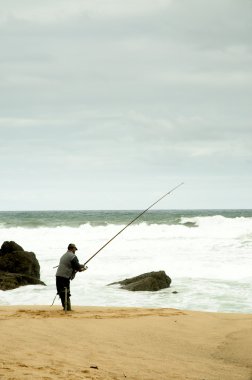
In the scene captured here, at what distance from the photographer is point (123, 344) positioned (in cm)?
714

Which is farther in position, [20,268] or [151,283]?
[20,268]

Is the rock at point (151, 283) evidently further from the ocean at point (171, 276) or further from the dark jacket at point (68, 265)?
the dark jacket at point (68, 265)

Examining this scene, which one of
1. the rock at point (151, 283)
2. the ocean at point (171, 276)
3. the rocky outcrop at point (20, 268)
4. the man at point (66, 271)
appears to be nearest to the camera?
the man at point (66, 271)

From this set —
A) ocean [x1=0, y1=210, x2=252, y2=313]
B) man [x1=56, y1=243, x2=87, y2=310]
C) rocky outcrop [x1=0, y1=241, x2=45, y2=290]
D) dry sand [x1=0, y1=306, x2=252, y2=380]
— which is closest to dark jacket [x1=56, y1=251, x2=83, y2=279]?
man [x1=56, y1=243, x2=87, y2=310]

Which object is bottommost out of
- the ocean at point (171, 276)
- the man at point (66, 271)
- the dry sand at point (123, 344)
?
the ocean at point (171, 276)

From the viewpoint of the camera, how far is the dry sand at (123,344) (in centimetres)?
538

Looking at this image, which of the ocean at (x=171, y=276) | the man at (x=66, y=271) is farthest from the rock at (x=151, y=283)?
the man at (x=66, y=271)

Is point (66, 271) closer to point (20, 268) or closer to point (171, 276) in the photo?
point (20, 268)

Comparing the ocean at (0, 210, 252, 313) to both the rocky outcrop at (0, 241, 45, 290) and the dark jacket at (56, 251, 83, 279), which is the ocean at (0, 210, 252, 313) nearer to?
the rocky outcrop at (0, 241, 45, 290)

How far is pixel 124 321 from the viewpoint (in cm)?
889

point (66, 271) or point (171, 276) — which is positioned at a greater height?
point (66, 271)

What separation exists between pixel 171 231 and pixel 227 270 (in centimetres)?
2653

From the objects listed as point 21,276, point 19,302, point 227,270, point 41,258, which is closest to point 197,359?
point 19,302

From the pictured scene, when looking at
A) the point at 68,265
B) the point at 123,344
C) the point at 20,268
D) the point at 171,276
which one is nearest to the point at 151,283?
the point at 171,276
